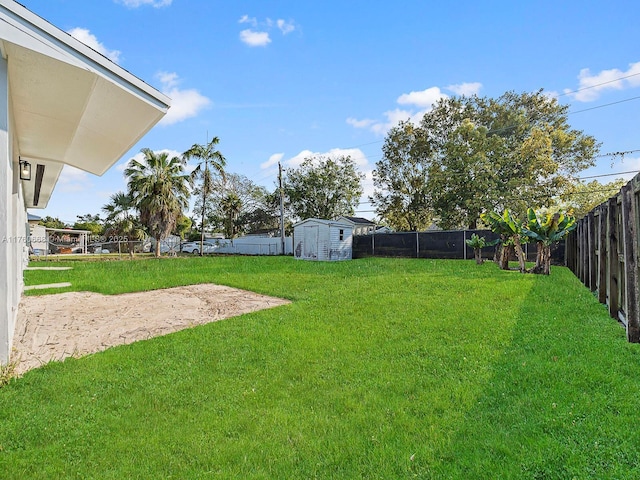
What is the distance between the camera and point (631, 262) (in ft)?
10.9

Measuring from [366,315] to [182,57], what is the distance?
27.3 ft

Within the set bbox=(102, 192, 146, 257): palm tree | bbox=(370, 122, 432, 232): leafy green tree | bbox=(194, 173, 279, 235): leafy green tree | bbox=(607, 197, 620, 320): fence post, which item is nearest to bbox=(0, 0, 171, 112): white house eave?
bbox=(607, 197, 620, 320): fence post

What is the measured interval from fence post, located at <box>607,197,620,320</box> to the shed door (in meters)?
14.1

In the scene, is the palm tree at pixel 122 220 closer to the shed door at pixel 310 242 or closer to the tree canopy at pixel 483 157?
the shed door at pixel 310 242

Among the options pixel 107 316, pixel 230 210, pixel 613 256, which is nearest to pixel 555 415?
pixel 613 256

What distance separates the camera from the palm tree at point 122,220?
76.8ft

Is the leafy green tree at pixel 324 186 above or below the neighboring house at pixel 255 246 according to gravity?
above

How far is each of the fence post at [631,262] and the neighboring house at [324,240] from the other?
14648mm

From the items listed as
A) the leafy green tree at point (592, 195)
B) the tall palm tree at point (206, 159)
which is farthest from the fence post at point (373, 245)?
the leafy green tree at point (592, 195)

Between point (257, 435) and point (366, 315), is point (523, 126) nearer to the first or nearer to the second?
point (366, 315)

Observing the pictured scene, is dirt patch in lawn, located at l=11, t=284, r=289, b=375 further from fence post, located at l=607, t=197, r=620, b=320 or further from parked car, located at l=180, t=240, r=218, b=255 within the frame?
parked car, located at l=180, t=240, r=218, b=255

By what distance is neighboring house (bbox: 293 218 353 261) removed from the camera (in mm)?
17922

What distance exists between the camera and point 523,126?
66.5ft

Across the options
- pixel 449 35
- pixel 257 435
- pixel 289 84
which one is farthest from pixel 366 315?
pixel 289 84
